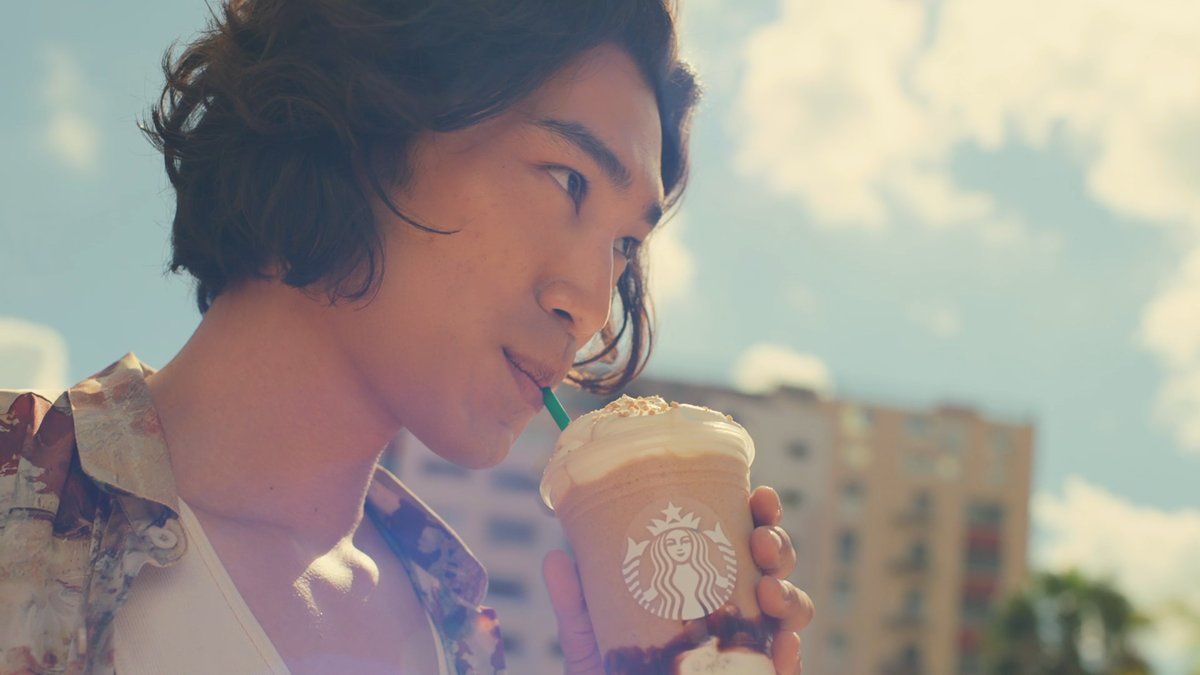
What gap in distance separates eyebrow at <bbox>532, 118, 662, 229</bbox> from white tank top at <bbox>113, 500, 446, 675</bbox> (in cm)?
75


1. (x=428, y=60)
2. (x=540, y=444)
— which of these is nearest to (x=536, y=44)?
(x=428, y=60)

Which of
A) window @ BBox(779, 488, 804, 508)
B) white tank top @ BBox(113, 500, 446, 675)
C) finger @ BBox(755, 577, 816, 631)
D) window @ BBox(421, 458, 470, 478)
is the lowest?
white tank top @ BBox(113, 500, 446, 675)

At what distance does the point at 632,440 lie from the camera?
5.61 feet

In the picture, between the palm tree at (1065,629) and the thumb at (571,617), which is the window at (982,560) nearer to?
the palm tree at (1065,629)

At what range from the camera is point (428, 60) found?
1835 mm

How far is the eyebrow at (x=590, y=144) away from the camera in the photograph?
5.81ft

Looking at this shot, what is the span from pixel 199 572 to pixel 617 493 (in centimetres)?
57

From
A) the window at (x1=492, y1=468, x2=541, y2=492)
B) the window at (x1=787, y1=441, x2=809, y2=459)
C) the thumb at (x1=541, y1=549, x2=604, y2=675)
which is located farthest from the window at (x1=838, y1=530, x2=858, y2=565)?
the thumb at (x1=541, y1=549, x2=604, y2=675)

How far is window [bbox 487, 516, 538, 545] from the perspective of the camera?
132 ft

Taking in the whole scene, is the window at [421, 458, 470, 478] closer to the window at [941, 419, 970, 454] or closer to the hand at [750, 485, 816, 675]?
the window at [941, 419, 970, 454]

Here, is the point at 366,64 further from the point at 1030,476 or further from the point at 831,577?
the point at 1030,476

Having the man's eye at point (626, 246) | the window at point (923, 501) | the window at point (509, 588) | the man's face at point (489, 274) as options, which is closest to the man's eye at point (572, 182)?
the man's face at point (489, 274)

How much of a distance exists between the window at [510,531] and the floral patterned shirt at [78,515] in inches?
1534

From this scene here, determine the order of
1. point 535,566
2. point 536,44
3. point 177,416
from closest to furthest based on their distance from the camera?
point 177,416, point 536,44, point 535,566
